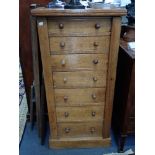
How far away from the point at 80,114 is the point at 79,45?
572mm

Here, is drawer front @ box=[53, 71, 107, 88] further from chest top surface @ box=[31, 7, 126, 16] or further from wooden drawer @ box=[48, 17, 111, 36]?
chest top surface @ box=[31, 7, 126, 16]

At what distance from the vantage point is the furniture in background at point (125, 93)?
1.42 meters

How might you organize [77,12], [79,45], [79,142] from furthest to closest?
[79,142] → [79,45] → [77,12]

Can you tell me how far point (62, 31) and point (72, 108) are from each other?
23.8 inches

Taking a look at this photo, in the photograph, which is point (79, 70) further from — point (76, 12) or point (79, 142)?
point (79, 142)

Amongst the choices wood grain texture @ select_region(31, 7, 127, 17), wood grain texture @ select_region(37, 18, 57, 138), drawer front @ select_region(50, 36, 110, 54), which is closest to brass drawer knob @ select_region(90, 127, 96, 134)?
wood grain texture @ select_region(37, 18, 57, 138)

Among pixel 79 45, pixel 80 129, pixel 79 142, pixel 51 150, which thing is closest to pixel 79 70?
pixel 79 45

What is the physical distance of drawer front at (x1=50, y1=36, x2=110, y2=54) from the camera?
133cm

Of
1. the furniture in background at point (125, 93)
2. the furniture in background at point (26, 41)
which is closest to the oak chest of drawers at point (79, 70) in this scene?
the furniture in background at point (125, 93)

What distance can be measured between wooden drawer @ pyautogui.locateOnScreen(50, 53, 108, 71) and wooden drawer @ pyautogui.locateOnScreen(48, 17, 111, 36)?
0.50 feet

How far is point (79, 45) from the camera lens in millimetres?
1345

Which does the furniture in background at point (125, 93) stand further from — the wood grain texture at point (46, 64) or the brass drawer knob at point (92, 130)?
the wood grain texture at point (46, 64)

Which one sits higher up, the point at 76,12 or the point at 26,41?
the point at 76,12
